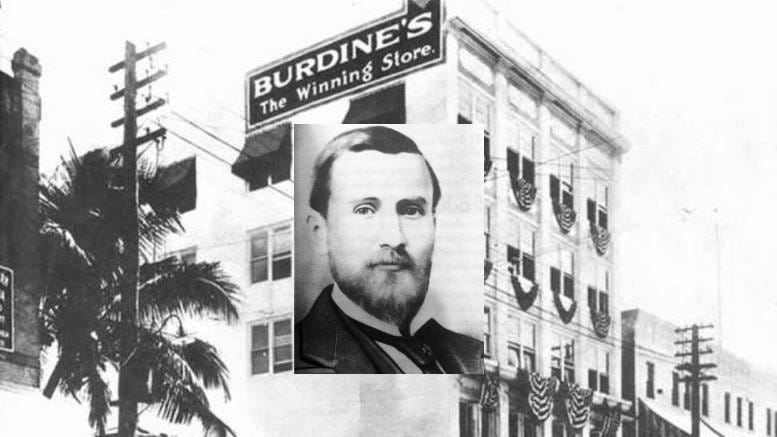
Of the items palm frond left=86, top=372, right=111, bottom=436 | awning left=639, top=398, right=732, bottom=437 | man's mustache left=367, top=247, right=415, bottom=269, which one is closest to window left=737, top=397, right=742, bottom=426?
awning left=639, top=398, right=732, bottom=437

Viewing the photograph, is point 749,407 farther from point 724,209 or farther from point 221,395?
point 221,395

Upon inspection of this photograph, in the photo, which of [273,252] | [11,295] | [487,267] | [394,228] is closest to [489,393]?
[487,267]

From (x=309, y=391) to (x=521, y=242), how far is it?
1.31 m

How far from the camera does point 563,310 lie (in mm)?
6367

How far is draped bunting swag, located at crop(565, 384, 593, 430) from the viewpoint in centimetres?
627

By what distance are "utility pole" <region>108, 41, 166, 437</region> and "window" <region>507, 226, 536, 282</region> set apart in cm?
198

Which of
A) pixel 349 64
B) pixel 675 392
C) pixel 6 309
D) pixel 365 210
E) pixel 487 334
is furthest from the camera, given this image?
pixel 6 309

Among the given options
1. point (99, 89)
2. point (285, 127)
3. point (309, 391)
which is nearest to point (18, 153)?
point (99, 89)

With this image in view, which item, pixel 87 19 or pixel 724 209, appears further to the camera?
pixel 87 19

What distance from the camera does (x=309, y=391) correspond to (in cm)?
630

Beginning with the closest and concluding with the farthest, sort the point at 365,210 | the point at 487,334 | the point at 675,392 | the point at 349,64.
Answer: the point at 675,392 → the point at 487,334 → the point at 365,210 → the point at 349,64

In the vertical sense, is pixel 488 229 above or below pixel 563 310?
above

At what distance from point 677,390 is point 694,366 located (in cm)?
15

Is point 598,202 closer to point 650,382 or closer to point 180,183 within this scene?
point 650,382
